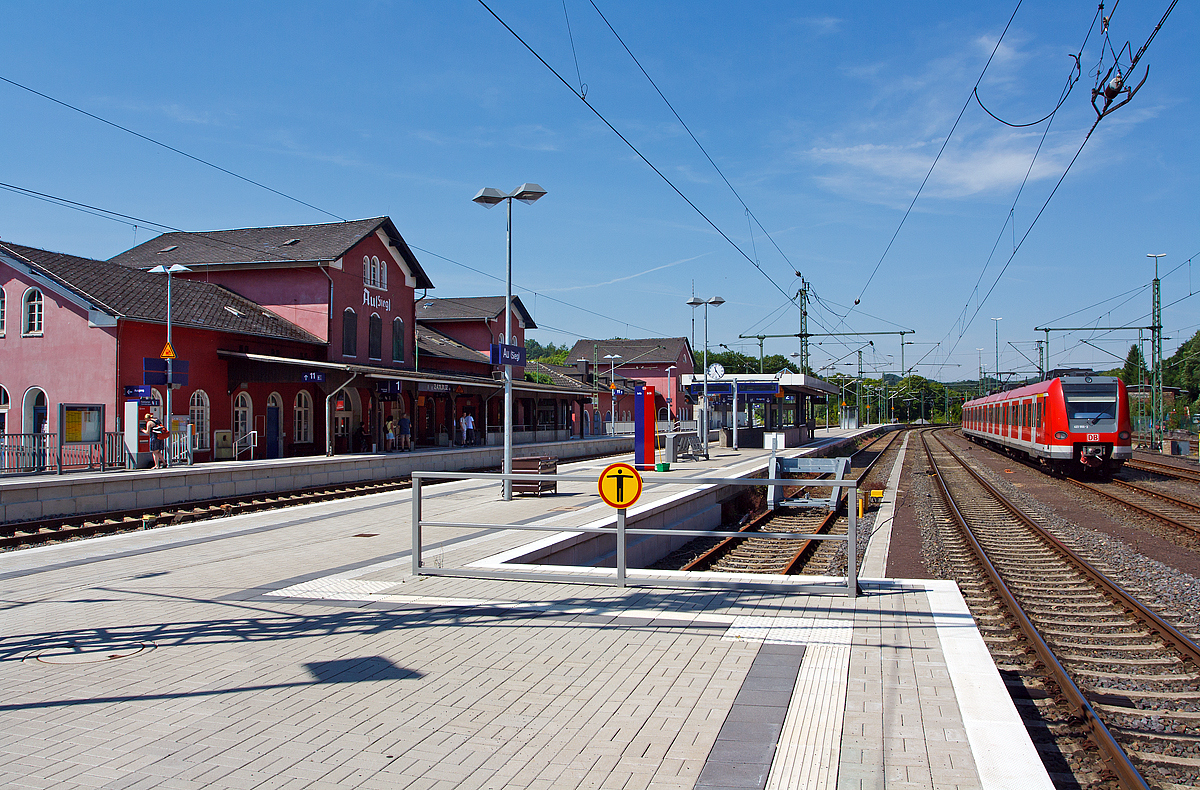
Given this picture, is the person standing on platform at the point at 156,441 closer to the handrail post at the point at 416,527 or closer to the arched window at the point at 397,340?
the arched window at the point at 397,340

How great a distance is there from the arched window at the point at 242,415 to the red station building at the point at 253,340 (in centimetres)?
5

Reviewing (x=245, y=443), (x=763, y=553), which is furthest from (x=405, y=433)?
(x=763, y=553)

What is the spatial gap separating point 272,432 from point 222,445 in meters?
2.70

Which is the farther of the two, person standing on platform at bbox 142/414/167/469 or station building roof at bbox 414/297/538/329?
station building roof at bbox 414/297/538/329

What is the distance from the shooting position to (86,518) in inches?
578

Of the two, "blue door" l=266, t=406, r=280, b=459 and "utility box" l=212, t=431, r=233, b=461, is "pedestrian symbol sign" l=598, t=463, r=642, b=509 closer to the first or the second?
"utility box" l=212, t=431, r=233, b=461

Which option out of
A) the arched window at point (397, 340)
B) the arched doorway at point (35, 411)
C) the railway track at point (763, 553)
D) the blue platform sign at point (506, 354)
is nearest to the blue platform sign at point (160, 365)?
the arched doorway at point (35, 411)

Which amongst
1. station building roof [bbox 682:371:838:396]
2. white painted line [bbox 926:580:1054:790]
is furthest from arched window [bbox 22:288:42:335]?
station building roof [bbox 682:371:838:396]

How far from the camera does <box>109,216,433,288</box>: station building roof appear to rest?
31.9 m

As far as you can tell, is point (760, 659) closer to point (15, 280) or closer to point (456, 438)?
point (15, 280)

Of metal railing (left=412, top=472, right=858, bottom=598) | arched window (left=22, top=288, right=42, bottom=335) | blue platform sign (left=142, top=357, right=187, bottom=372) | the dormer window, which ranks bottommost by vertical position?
metal railing (left=412, top=472, right=858, bottom=598)

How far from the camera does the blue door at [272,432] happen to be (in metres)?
28.2

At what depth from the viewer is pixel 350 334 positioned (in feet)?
108

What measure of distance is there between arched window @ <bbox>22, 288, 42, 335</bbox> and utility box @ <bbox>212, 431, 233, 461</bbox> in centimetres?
596
